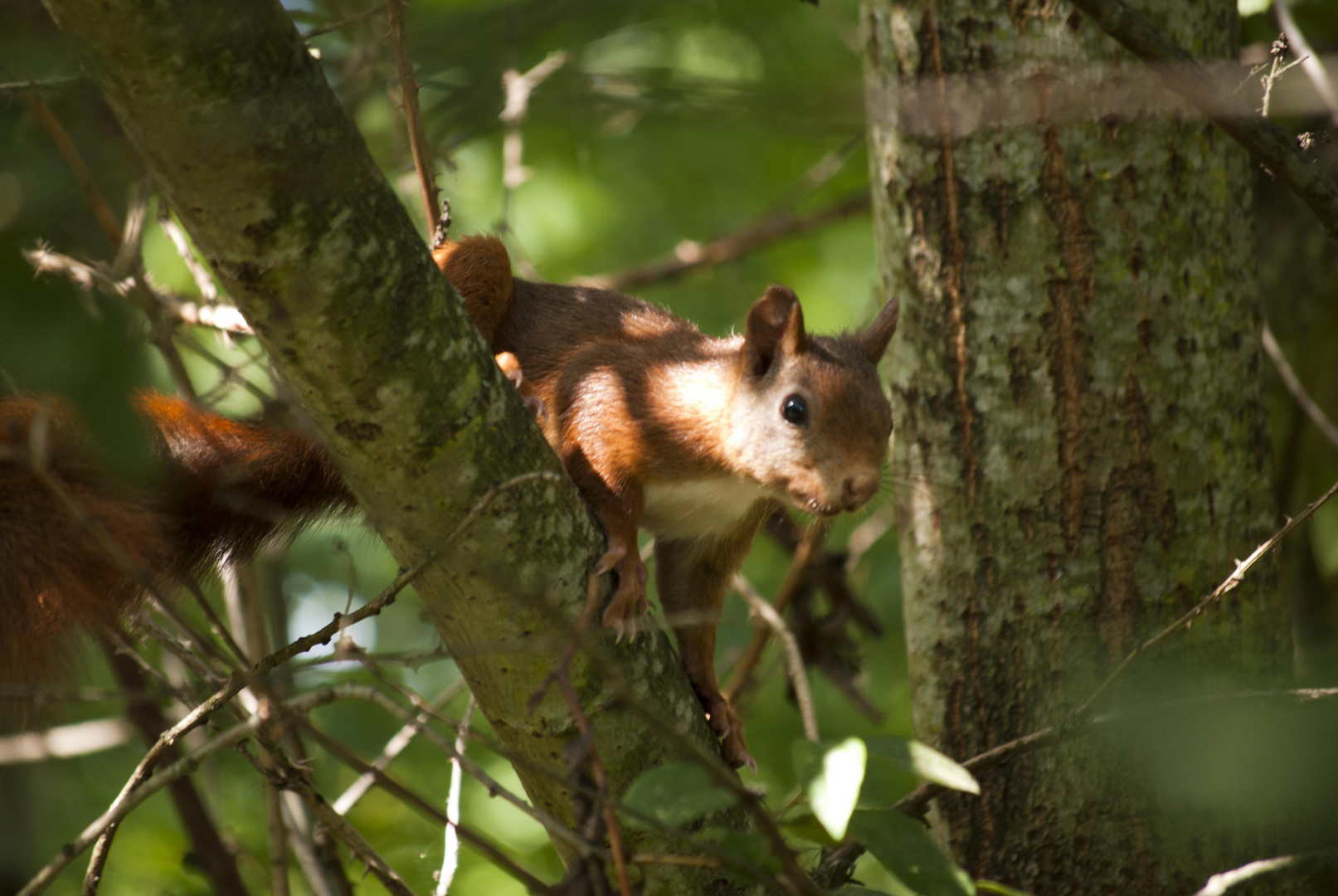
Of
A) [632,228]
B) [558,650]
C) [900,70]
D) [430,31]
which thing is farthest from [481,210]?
[558,650]

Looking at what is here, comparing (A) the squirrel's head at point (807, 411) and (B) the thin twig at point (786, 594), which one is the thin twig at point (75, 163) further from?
(B) the thin twig at point (786, 594)

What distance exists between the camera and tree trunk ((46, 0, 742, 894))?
48.4 inches

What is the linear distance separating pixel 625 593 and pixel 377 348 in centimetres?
67

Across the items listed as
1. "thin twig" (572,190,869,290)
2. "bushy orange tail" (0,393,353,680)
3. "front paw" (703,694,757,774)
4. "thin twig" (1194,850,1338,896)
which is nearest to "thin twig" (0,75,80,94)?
"bushy orange tail" (0,393,353,680)

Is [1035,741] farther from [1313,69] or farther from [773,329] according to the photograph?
[1313,69]

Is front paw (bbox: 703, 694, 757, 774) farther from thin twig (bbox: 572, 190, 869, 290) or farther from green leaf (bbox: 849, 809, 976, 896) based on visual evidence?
thin twig (bbox: 572, 190, 869, 290)

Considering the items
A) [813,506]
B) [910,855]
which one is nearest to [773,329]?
[813,506]

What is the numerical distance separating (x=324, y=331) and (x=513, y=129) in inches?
80.4

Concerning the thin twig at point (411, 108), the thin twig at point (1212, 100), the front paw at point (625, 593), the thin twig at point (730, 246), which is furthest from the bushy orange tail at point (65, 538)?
the thin twig at point (730, 246)

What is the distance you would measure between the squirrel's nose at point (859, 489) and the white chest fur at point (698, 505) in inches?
12.4

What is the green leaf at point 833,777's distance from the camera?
1.25m

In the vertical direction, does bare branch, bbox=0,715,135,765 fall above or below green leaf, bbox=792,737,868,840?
below

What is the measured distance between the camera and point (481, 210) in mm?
4969

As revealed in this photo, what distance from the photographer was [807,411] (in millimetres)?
2324
